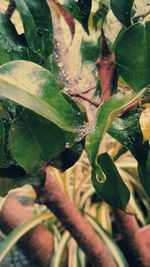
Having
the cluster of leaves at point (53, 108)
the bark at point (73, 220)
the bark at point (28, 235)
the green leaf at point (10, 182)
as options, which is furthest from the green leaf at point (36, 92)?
the bark at point (28, 235)

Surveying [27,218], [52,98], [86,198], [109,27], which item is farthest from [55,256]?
[52,98]

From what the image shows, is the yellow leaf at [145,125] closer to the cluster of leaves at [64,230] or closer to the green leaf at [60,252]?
the cluster of leaves at [64,230]

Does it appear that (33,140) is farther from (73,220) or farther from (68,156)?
(73,220)

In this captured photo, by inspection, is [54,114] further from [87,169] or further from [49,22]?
[87,169]

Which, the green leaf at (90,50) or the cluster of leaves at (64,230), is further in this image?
the cluster of leaves at (64,230)

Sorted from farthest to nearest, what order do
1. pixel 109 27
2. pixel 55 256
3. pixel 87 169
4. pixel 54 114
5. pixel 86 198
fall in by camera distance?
1. pixel 87 169
2. pixel 86 198
3. pixel 55 256
4. pixel 109 27
5. pixel 54 114

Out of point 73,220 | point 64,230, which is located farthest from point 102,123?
point 64,230
